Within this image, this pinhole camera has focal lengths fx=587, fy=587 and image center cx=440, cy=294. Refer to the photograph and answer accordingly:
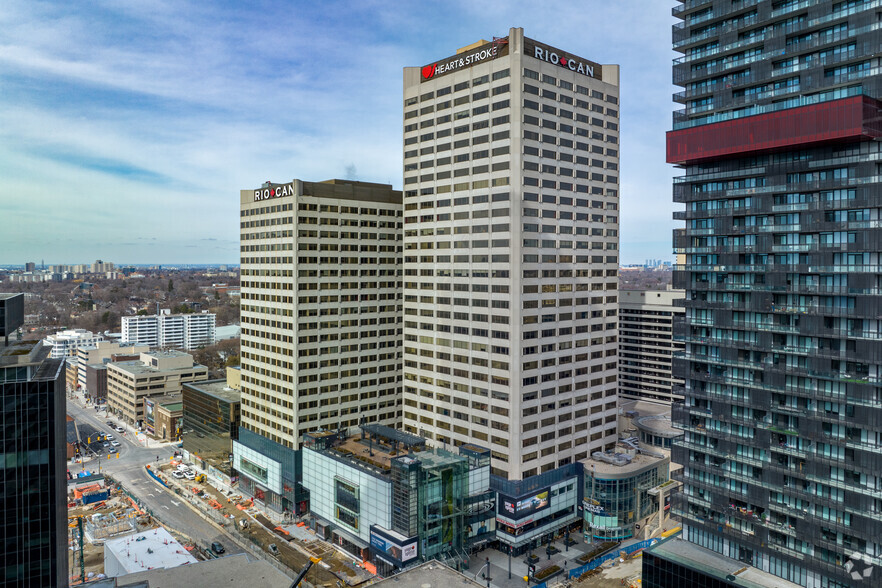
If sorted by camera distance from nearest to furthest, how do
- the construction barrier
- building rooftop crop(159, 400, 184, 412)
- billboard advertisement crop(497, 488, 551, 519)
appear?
the construction barrier, billboard advertisement crop(497, 488, 551, 519), building rooftop crop(159, 400, 184, 412)

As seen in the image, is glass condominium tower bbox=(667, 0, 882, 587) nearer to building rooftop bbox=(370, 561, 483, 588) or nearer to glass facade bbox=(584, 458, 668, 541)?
glass facade bbox=(584, 458, 668, 541)

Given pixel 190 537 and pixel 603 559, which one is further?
pixel 190 537

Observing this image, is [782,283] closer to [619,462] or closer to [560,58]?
[619,462]

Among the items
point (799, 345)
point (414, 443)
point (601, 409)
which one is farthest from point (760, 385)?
point (414, 443)

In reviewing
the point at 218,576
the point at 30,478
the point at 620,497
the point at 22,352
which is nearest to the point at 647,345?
the point at 620,497

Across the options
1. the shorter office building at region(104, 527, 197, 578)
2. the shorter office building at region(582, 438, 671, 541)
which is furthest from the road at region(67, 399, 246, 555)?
the shorter office building at region(582, 438, 671, 541)

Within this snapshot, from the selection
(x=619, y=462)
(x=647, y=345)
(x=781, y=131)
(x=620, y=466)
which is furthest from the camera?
(x=647, y=345)

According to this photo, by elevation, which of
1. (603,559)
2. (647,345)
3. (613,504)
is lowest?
(603,559)
